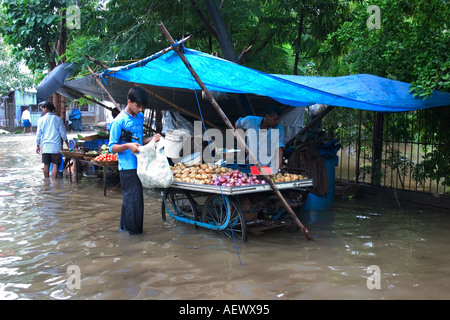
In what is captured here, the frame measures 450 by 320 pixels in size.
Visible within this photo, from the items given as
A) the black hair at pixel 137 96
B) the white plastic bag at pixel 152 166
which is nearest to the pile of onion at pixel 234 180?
the white plastic bag at pixel 152 166

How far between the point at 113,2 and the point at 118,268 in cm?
640

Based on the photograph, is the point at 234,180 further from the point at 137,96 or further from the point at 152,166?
the point at 137,96

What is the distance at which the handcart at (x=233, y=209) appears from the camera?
5109 millimetres

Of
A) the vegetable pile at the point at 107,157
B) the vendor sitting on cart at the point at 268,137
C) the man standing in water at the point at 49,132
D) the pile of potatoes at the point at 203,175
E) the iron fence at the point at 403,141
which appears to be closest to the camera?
the pile of potatoes at the point at 203,175

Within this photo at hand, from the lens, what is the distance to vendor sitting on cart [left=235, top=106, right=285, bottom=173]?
6031 mm

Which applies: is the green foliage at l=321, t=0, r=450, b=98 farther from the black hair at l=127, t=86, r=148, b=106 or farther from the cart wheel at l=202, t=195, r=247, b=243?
the black hair at l=127, t=86, r=148, b=106

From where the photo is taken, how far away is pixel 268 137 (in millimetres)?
6164

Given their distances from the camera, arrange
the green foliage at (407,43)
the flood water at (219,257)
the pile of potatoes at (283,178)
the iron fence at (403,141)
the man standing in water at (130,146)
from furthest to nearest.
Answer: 1. the iron fence at (403,141)
2. the green foliage at (407,43)
3. the pile of potatoes at (283,178)
4. the man standing in water at (130,146)
5. the flood water at (219,257)

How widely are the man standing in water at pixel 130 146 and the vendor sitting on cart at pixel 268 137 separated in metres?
1.75

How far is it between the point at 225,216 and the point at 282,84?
6.14 feet

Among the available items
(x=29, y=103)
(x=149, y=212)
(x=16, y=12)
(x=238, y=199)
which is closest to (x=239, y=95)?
(x=149, y=212)

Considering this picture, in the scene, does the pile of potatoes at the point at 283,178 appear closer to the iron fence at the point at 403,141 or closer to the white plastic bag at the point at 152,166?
the white plastic bag at the point at 152,166

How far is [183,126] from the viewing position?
419 inches

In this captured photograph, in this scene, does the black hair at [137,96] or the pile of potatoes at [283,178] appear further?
the pile of potatoes at [283,178]
